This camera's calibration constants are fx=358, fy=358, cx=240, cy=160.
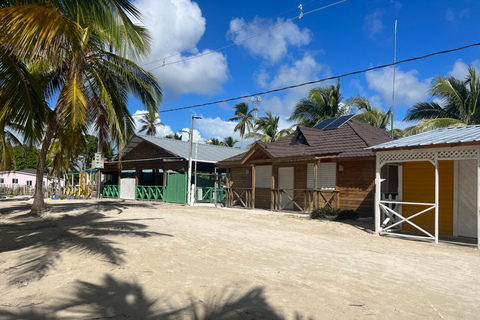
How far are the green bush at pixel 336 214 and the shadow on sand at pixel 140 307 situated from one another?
32.3ft

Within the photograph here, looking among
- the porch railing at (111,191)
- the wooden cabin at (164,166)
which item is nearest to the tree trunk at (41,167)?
the wooden cabin at (164,166)

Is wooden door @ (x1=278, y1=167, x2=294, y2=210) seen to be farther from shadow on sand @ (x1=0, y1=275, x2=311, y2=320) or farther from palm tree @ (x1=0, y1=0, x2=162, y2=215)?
shadow on sand @ (x1=0, y1=275, x2=311, y2=320)

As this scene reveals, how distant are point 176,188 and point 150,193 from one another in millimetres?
3152

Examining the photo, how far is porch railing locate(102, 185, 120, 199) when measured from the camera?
2764cm

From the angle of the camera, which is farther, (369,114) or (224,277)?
(369,114)

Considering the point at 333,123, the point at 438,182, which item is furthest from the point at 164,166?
the point at 438,182

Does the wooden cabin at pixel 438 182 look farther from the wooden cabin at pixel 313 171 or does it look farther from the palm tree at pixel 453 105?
the palm tree at pixel 453 105

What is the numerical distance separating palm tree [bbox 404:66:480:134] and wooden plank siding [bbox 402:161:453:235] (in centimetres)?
873

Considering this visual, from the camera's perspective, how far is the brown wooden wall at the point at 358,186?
14.5 meters

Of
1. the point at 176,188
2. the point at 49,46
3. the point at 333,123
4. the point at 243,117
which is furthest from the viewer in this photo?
the point at 243,117

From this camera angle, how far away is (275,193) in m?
17.9

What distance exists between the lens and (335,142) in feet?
54.7

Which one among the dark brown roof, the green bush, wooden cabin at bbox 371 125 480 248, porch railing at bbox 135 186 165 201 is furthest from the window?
porch railing at bbox 135 186 165 201

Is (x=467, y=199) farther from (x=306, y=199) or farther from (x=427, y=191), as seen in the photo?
(x=306, y=199)
